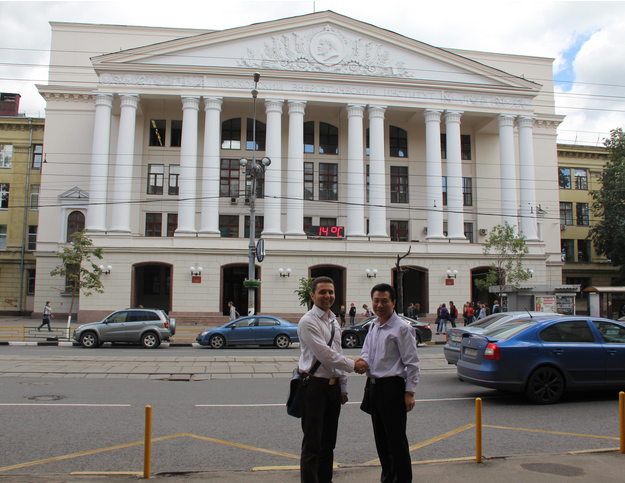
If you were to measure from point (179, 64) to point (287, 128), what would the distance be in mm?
9013

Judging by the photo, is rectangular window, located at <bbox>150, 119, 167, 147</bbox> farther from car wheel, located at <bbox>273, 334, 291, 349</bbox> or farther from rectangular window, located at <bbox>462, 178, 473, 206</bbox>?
rectangular window, located at <bbox>462, 178, 473, 206</bbox>

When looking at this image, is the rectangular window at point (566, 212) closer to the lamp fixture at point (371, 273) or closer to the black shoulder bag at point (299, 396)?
the lamp fixture at point (371, 273)

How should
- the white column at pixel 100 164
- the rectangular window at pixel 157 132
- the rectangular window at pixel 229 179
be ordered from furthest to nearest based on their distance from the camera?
1. the rectangular window at pixel 157 132
2. the rectangular window at pixel 229 179
3. the white column at pixel 100 164

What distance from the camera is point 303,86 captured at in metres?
36.2

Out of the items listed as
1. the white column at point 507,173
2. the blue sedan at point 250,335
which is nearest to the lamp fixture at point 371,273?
the white column at point 507,173

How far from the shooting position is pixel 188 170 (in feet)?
113

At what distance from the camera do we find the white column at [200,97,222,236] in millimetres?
→ 34438

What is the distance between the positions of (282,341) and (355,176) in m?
17.9

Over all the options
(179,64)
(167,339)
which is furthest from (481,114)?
(167,339)

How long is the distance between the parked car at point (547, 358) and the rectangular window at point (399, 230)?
99.0ft

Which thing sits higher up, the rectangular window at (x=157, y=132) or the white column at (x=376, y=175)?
the rectangular window at (x=157, y=132)

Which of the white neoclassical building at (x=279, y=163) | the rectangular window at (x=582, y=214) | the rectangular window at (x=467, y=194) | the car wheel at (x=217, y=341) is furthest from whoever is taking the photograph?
the rectangular window at (x=582, y=214)

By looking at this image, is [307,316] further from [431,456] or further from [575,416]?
[575,416]

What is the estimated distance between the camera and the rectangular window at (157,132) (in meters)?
38.7
